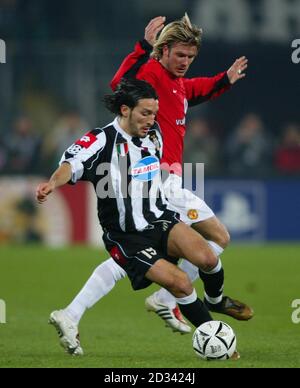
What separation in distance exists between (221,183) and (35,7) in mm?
5072

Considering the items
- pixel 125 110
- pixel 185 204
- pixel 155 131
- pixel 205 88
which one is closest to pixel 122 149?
pixel 125 110

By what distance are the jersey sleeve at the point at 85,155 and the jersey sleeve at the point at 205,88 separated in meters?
1.52

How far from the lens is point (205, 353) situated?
773cm

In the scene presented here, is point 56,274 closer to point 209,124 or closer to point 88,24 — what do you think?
point 209,124

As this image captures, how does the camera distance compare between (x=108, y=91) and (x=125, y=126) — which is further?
(x=108, y=91)

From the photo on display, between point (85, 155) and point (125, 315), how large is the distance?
350 centimetres

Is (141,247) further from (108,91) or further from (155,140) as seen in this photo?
(108,91)

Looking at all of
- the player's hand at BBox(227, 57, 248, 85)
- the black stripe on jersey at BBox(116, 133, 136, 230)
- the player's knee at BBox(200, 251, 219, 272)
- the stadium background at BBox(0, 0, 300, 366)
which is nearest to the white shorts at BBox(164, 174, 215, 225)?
the player's knee at BBox(200, 251, 219, 272)

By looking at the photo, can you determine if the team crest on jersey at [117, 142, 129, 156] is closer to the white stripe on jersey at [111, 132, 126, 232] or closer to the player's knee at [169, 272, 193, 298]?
the white stripe on jersey at [111, 132, 126, 232]

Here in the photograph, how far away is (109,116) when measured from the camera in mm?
18625

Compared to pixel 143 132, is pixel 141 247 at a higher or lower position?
lower

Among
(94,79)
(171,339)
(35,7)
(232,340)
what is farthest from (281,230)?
(232,340)

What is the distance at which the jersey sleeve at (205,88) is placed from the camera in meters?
9.37

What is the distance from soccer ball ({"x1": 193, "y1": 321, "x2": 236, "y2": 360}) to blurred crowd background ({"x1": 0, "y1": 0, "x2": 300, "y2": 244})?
10.3 meters
